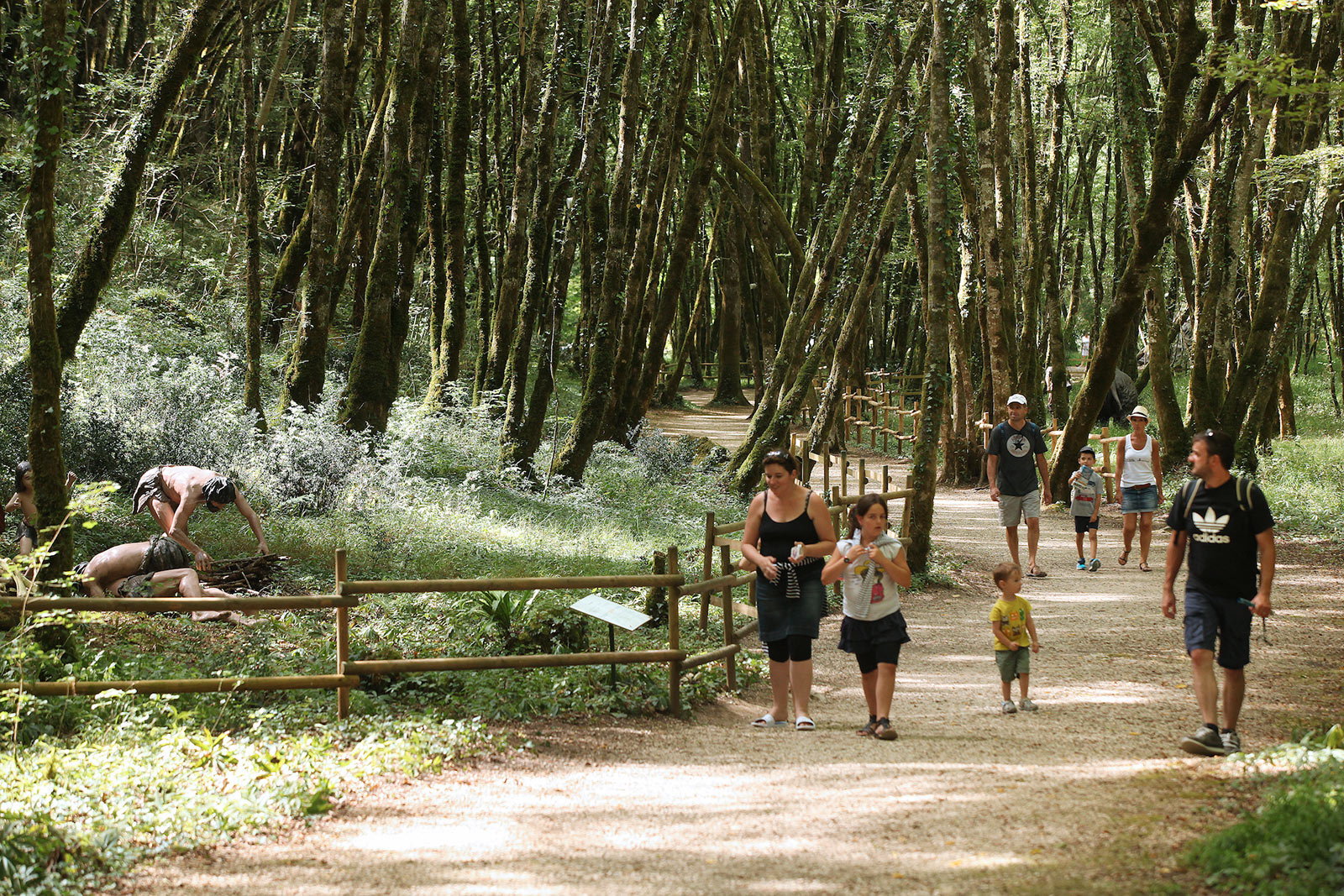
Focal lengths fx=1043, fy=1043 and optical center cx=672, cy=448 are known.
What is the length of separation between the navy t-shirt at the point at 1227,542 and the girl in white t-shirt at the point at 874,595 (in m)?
1.57

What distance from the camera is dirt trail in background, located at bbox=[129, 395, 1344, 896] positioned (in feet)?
13.8

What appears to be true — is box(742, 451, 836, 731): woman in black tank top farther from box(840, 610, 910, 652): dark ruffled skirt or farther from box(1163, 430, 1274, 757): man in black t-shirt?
box(1163, 430, 1274, 757): man in black t-shirt

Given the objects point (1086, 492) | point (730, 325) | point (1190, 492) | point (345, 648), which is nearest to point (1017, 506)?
point (1086, 492)

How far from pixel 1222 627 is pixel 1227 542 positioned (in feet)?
1.50

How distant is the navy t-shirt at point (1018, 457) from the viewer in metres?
11.1

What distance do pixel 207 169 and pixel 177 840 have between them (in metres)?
19.1

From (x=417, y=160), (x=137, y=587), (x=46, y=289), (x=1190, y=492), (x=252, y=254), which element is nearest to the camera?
(x=1190, y=492)

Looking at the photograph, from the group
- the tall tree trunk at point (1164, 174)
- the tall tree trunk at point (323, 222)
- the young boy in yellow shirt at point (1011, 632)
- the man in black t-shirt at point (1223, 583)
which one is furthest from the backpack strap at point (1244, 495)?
the tall tree trunk at point (323, 222)

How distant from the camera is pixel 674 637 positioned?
22.3ft

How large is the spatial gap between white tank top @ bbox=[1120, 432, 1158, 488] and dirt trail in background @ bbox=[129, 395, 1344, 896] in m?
3.45

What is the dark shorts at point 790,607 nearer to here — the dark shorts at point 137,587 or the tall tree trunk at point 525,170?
the dark shorts at point 137,587

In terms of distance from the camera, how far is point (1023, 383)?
18.7 meters

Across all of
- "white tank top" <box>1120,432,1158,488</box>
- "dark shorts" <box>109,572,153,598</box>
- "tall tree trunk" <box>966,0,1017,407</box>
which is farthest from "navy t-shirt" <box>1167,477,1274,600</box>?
"tall tree trunk" <box>966,0,1017,407</box>

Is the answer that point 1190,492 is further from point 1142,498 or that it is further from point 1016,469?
point 1142,498
